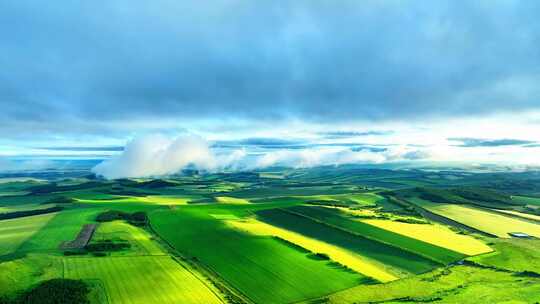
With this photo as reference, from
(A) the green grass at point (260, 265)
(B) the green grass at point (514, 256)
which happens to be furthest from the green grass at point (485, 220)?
(A) the green grass at point (260, 265)

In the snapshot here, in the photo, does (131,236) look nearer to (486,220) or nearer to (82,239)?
(82,239)

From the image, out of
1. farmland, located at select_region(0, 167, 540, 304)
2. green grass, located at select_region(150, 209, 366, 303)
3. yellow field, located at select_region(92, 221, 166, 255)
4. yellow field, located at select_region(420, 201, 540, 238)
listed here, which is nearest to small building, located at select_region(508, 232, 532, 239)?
yellow field, located at select_region(420, 201, 540, 238)

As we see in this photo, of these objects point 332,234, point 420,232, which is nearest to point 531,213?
point 420,232

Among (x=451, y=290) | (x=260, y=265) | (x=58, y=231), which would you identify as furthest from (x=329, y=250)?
(x=58, y=231)

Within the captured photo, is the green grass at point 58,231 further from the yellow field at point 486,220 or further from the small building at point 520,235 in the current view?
the small building at point 520,235

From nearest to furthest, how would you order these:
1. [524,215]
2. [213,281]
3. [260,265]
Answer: [213,281] → [260,265] → [524,215]
